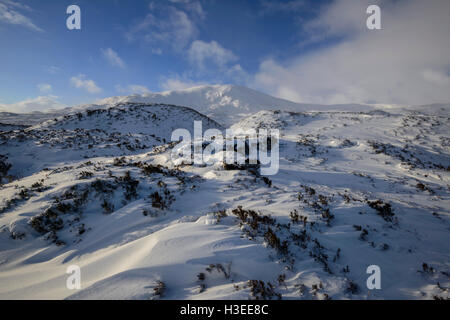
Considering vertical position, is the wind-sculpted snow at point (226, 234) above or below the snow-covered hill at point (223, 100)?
below

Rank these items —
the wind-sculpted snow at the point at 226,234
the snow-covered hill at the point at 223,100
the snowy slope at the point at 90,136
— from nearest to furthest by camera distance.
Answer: the wind-sculpted snow at the point at 226,234
the snowy slope at the point at 90,136
the snow-covered hill at the point at 223,100

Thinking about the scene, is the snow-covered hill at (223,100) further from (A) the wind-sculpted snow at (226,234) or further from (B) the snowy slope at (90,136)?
(A) the wind-sculpted snow at (226,234)

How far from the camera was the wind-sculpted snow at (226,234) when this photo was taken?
277 cm

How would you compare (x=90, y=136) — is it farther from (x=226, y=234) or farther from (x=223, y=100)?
(x=223, y=100)

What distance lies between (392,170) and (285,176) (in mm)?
6410

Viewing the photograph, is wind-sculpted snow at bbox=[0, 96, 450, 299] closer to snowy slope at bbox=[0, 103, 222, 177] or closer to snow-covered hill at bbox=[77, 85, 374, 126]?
snowy slope at bbox=[0, 103, 222, 177]

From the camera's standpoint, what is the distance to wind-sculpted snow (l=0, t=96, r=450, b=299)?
2768 mm

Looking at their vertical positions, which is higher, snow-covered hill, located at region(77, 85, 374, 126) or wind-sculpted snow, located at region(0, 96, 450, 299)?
snow-covered hill, located at region(77, 85, 374, 126)

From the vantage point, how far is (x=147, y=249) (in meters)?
3.44

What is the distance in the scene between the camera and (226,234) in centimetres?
376

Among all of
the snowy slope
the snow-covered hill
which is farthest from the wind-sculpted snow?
the snow-covered hill

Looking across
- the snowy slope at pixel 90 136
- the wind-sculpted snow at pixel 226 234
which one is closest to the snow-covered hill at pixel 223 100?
the snowy slope at pixel 90 136
